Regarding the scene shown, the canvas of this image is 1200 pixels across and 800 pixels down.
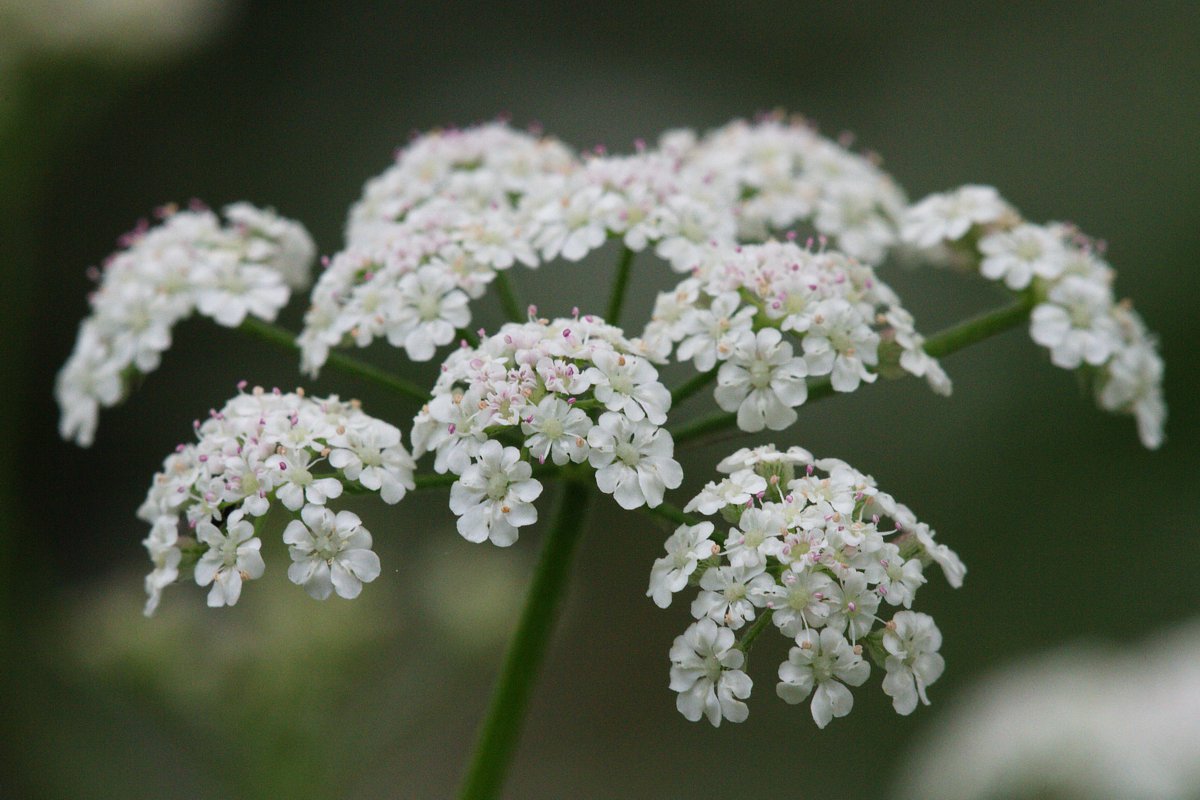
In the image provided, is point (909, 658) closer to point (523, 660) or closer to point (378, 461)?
point (523, 660)

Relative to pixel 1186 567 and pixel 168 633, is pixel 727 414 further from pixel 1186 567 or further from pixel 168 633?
pixel 1186 567

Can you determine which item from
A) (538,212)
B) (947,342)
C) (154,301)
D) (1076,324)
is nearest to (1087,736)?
(1076,324)

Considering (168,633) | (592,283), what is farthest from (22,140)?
(592,283)

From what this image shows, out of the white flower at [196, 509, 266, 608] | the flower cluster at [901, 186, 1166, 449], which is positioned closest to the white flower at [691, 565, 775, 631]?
the white flower at [196, 509, 266, 608]

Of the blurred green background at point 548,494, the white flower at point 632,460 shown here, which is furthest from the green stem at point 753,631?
the blurred green background at point 548,494

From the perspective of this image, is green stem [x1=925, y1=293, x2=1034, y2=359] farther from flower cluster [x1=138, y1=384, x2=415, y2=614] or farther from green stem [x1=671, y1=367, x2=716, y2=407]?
flower cluster [x1=138, y1=384, x2=415, y2=614]
